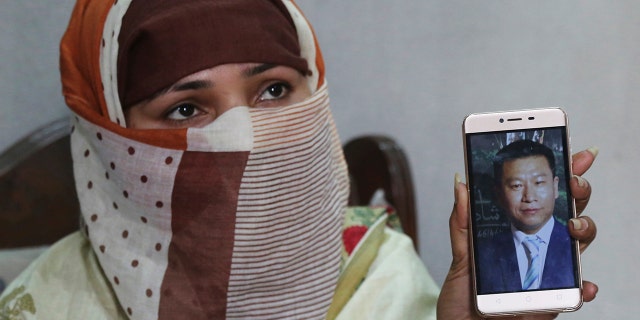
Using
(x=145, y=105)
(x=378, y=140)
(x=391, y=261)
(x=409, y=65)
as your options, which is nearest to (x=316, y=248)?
(x=391, y=261)

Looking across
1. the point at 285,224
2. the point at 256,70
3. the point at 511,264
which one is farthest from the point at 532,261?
the point at 256,70

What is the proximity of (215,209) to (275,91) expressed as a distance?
177 millimetres

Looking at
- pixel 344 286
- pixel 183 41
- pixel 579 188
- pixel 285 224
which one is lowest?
pixel 344 286

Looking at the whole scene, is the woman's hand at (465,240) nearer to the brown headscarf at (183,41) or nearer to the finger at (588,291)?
the finger at (588,291)

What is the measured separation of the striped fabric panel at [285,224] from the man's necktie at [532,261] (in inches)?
12.2

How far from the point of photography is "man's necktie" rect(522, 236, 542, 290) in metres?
0.69

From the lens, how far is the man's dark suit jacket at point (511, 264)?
2.25 feet

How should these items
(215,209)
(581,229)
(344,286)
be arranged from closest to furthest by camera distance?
(581,229), (215,209), (344,286)

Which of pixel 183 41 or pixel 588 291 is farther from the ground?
pixel 183 41

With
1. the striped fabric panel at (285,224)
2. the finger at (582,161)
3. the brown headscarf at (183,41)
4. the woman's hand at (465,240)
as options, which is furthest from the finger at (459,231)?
the brown headscarf at (183,41)

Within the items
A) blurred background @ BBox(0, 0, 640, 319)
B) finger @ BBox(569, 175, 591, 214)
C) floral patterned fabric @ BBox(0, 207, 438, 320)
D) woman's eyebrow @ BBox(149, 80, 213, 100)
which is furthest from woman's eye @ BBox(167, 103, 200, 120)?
finger @ BBox(569, 175, 591, 214)

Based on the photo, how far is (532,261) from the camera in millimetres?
690

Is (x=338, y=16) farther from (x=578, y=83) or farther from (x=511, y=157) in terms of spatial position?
(x=511, y=157)

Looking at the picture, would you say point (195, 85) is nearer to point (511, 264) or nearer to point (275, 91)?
point (275, 91)
